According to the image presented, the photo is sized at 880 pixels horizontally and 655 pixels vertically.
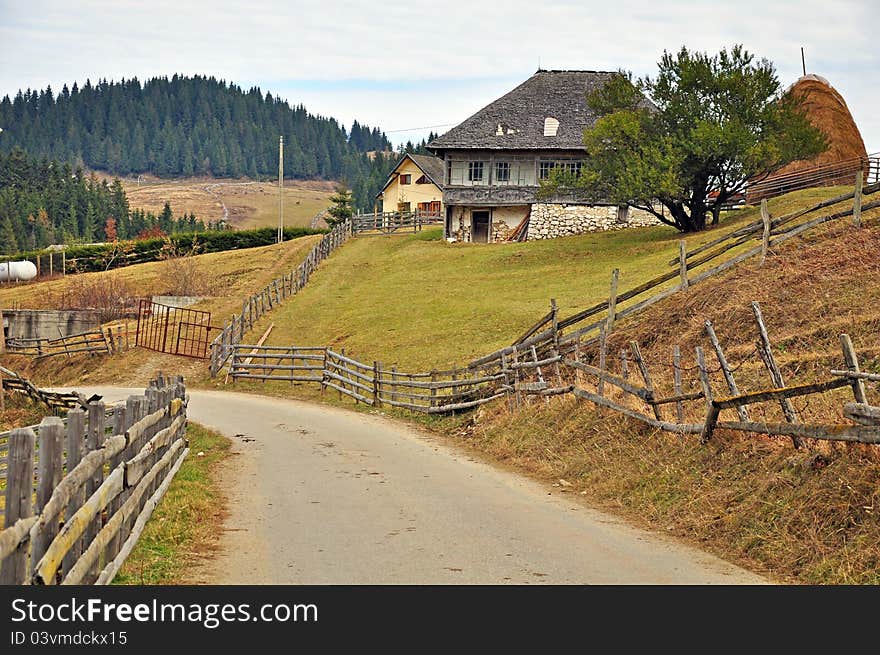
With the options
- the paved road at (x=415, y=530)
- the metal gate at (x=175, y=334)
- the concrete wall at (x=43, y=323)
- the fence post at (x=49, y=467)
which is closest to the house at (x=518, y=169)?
the metal gate at (x=175, y=334)

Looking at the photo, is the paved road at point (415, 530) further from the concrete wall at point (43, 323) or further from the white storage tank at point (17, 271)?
the white storage tank at point (17, 271)

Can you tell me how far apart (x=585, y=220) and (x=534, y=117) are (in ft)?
23.5

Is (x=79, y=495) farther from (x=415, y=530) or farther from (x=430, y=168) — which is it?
(x=430, y=168)

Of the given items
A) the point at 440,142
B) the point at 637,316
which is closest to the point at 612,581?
the point at 637,316

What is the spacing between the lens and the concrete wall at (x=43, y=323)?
58188 mm

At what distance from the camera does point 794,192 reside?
52875mm

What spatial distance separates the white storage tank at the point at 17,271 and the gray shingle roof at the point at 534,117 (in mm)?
35573

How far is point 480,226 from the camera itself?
214 feet

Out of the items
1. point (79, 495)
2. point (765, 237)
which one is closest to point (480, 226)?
point (765, 237)

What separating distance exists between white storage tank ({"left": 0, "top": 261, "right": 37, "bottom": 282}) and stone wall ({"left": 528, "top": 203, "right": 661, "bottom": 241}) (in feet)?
131

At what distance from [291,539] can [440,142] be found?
5255cm

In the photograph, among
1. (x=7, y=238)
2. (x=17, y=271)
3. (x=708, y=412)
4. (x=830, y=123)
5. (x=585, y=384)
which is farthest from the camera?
(x=7, y=238)

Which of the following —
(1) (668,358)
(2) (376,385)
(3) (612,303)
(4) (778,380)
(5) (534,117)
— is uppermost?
(5) (534,117)
